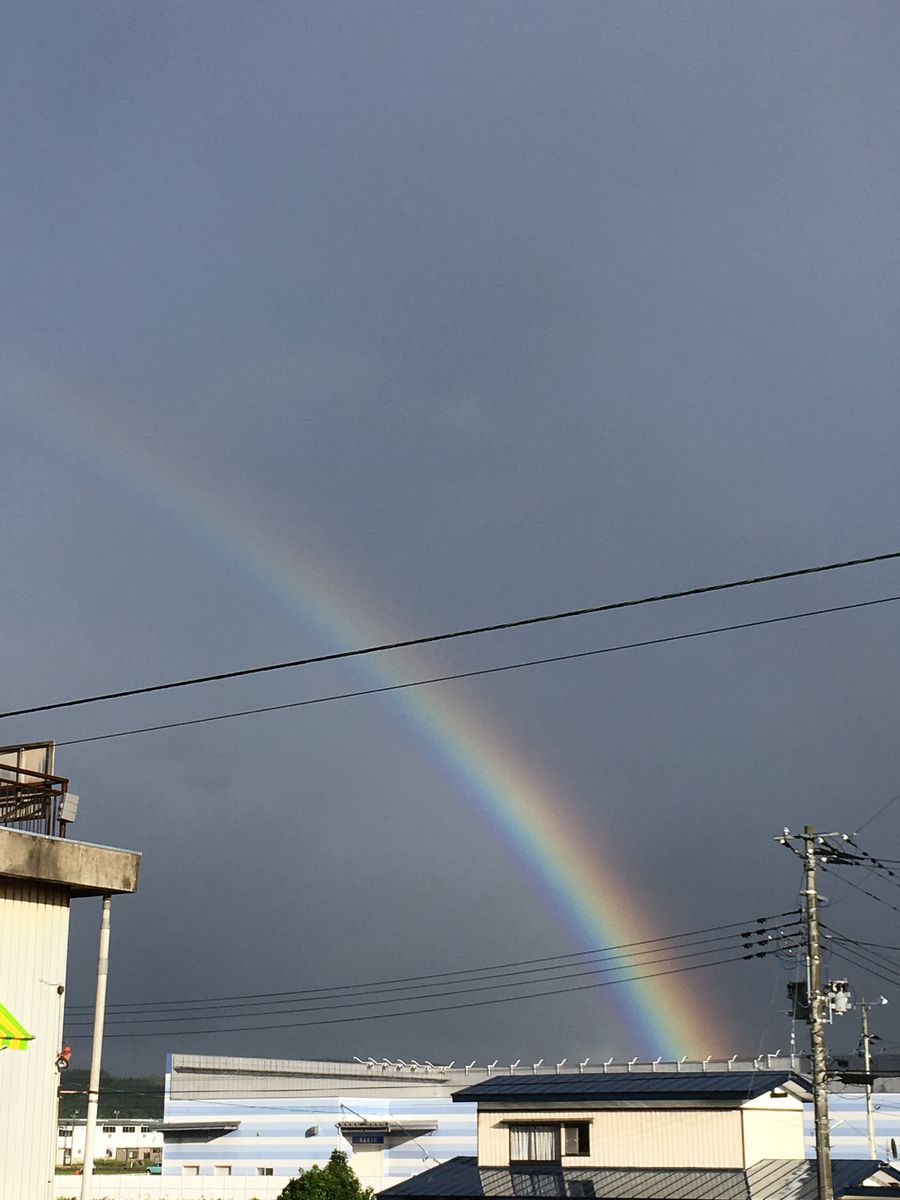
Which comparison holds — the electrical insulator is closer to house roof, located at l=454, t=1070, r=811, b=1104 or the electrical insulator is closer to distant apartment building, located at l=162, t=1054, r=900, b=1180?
house roof, located at l=454, t=1070, r=811, b=1104

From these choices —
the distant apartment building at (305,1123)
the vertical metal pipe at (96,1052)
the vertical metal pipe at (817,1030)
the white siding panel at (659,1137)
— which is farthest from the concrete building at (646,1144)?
the distant apartment building at (305,1123)

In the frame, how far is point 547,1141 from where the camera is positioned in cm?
5362

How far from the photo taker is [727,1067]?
338 feet

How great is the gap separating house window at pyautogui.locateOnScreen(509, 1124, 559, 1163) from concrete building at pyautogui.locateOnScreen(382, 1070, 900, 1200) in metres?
0.04

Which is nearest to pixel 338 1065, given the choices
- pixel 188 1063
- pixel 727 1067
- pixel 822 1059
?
pixel 188 1063

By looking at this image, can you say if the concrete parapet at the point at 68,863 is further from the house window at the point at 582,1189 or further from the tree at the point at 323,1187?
the tree at the point at 323,1187

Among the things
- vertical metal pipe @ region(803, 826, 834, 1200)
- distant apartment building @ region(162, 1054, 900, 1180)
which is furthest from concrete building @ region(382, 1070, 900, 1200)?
distant apartment building @ region(162, 1054, 900, 1180)

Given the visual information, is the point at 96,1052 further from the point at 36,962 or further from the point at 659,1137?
the point at 659,1137

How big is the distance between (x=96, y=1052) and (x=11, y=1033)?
5.94 ft

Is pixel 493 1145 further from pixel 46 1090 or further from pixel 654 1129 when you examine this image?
pixel 46 1090

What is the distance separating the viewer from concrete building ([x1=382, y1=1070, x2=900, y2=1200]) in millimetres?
49344

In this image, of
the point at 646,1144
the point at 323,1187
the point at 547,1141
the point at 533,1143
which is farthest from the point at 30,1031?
the point at 323,1187

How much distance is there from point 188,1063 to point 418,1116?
2549 cm

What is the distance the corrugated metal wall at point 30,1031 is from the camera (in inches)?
1064
